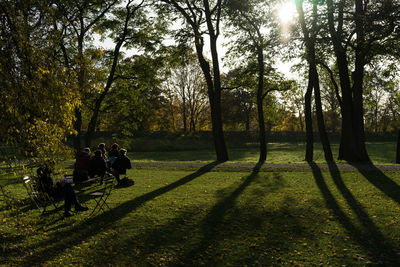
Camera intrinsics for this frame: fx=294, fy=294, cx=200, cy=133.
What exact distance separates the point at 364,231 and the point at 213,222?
11.4 ft

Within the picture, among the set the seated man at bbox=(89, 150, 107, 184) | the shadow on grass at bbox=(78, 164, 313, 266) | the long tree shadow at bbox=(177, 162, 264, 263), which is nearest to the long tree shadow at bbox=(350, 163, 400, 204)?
the shadow on grass at bbox=(78, 164, 313, 266)

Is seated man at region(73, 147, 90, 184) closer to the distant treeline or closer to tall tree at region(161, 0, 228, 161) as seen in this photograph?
tall tree at region(161, 0, 228, 161)

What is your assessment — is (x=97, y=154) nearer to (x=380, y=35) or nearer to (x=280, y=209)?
(x=280, y=209)

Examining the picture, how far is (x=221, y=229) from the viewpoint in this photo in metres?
6.98

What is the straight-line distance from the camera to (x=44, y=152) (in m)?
5.61

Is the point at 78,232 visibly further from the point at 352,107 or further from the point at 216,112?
the point at 352,107

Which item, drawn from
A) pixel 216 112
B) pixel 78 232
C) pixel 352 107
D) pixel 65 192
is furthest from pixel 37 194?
pixel 352 107

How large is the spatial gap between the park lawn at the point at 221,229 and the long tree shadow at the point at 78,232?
0.06 ft

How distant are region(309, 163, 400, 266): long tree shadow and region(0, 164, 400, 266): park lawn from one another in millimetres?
19

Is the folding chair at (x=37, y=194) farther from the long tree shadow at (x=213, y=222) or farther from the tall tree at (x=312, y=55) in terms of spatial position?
the tall tree at (x=312, y=55)

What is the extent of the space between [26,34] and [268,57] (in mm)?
17167

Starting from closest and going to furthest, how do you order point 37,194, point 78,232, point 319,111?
point 78,232, point 37,194, point 319,111

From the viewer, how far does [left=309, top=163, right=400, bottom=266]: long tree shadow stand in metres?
5.37

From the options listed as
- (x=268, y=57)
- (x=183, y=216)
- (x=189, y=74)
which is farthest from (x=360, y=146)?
(x=189, y=74)
